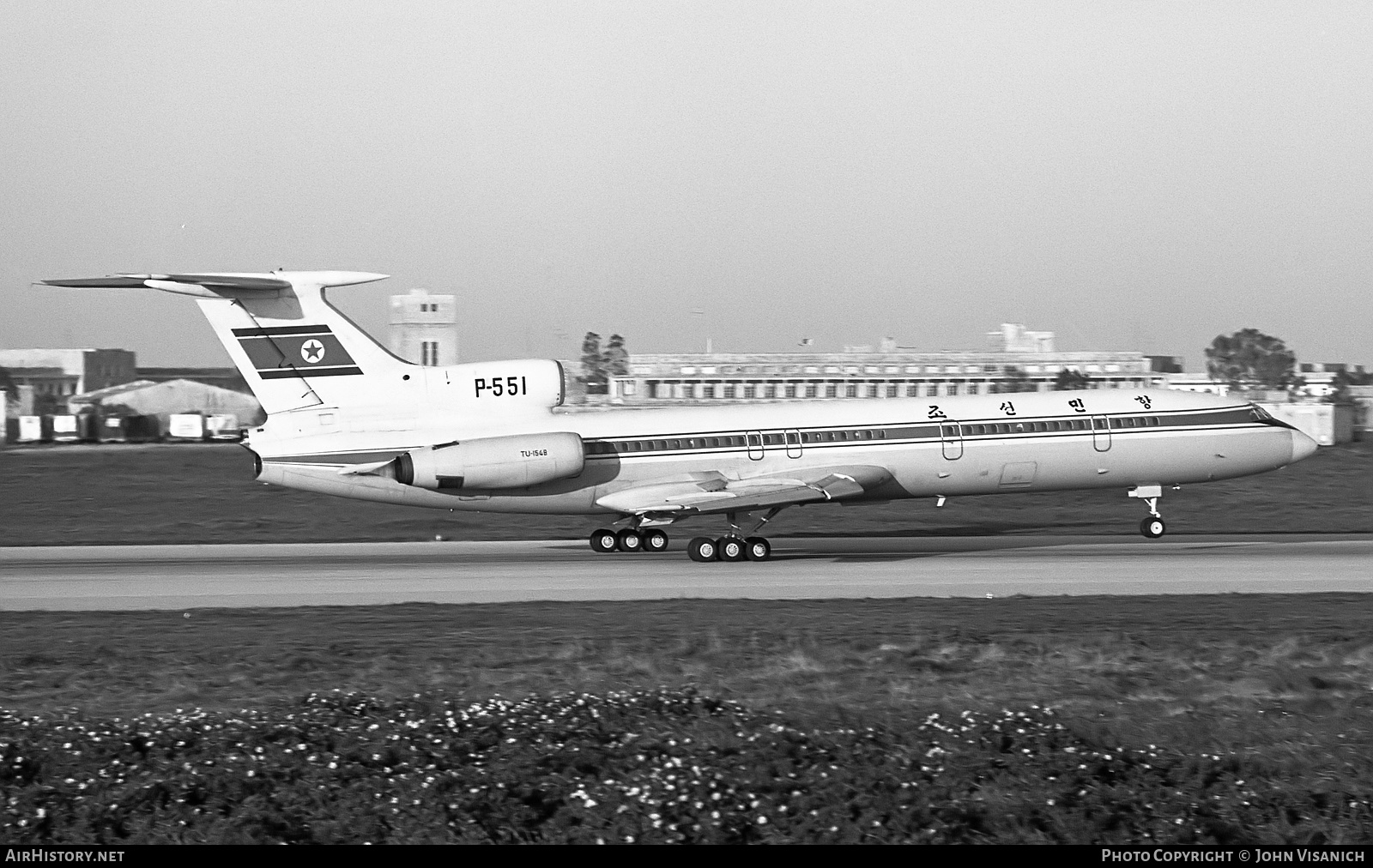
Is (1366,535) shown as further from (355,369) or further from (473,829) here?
(473,829)

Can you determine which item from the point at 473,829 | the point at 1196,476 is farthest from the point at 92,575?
the point at 1196,476

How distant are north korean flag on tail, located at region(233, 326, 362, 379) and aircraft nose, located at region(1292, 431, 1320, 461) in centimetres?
2236

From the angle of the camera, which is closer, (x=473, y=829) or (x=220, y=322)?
(x=473, y=829)

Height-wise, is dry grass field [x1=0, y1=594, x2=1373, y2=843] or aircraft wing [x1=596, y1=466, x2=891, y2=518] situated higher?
aircraft wing [x1=596, y1=466, x2=891, y2=518]

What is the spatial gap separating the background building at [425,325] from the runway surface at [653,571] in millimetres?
97025

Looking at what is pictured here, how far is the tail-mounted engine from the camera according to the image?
1151 inches

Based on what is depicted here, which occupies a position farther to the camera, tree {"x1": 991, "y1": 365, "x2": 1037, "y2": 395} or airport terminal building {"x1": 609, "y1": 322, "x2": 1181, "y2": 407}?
airport terminal building {"x1": 609, "y1": 322, "x2": 1181, "y2": 407}

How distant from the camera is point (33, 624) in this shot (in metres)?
20.0

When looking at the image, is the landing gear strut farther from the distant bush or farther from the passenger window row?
the distant bush

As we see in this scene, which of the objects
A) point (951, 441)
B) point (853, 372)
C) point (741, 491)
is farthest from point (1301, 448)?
point (853, 372)

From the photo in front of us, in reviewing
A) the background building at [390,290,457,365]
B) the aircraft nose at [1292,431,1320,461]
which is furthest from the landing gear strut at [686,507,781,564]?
the background building at [390,290,457,365]

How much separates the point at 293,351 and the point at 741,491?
387 inches
